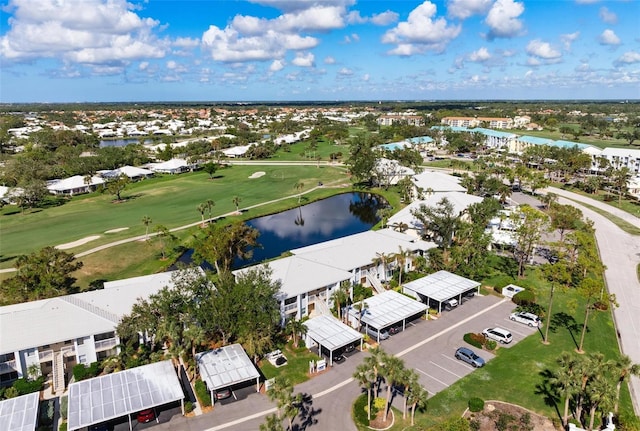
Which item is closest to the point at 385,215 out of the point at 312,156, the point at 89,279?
the point at 89,279

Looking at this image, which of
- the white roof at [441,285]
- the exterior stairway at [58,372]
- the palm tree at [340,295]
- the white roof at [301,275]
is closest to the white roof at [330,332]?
the palm tree at [340,295]

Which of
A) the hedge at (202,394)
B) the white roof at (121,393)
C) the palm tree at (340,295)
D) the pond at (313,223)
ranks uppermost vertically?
the palm tree at (340,295)

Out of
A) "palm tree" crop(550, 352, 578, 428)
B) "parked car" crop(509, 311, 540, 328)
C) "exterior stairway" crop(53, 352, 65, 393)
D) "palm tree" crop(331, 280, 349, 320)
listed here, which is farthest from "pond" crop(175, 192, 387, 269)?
"palm tree" crop(550, 352, 578, 428)

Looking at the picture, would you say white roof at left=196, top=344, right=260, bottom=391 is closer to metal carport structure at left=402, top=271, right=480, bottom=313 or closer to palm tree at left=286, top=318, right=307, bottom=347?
palm tree at left=286, top=318, right=307, bottom=347

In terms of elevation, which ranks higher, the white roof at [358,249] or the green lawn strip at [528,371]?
the white roof at [358,249]

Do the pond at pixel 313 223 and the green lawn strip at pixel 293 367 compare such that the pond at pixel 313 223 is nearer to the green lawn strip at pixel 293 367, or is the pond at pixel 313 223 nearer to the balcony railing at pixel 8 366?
the green lawn strip at pixel 293 367

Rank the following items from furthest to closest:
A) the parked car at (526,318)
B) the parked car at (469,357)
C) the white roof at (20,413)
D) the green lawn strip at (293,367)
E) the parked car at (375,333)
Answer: the parked car at (526,318), the parked car at (375,333), the parked car at (469,357), the green lawn strip at (293,367), the white roof at (20,413)

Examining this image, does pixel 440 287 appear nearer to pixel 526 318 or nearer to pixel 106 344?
pixel 526 318
